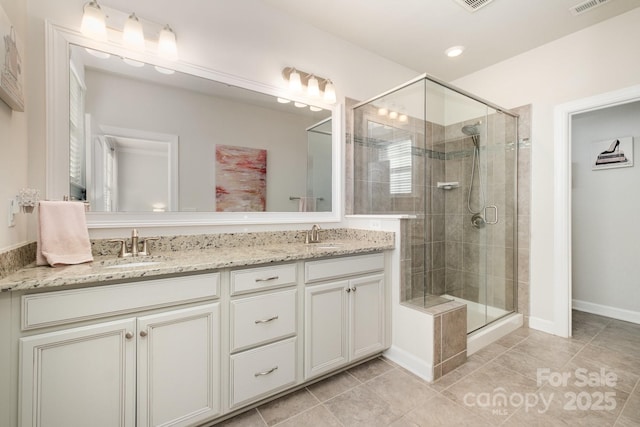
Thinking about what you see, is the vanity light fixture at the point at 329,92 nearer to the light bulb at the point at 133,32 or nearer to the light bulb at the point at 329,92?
the light bulb at the point at 329,92

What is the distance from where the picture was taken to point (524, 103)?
9.12 feet

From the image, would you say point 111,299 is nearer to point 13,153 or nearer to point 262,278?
point 262,278

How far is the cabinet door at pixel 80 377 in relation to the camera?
3.46 ft

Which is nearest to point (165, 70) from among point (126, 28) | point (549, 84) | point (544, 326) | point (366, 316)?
point (126, 28)

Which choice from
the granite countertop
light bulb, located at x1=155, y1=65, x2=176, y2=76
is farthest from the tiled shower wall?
light bulb, located at x1=155, y1=65, x2=176, y2=76

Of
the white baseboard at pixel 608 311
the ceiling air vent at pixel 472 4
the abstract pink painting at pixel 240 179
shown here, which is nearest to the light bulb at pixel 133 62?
the abstract pink painting at pixel 240 179

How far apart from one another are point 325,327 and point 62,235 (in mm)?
1510

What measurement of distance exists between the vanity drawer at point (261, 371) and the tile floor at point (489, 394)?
15 cm

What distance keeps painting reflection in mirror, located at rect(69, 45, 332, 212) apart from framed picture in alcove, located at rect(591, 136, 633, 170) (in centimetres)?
326

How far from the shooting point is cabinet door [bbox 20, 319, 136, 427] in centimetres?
105

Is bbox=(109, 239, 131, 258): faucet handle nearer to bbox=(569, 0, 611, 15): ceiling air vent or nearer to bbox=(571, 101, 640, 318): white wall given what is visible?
bbox=(569, 0, 611, 15): ceiling air vent

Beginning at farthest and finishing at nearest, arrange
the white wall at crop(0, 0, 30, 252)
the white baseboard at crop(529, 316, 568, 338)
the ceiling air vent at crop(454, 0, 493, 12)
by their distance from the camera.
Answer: the white baseboard at crop(529, 316, 568, 338)
the ceiling air vent at crop(454, 0, 493, 12)
the white wall at crop(0, 0, 30, 252)

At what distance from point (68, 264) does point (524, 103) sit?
150 inches

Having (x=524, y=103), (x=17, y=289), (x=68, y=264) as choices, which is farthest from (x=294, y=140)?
(x=524, y=103)
